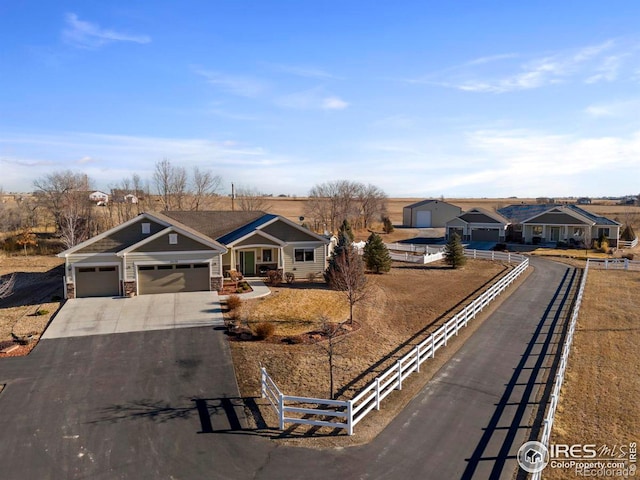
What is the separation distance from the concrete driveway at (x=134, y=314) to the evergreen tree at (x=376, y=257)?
1435 cm

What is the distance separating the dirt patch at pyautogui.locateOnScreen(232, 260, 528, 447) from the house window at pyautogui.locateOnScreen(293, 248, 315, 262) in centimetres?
646

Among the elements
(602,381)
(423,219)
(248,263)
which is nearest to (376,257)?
(248,263)

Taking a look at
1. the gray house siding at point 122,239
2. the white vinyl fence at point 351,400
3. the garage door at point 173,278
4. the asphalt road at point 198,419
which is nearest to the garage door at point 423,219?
the garage door at point 173,278

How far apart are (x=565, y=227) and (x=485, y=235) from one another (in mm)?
9301

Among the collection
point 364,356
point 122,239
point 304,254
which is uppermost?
point 122,239

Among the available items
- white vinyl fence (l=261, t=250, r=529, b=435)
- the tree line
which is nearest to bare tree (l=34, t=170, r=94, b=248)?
the tree line

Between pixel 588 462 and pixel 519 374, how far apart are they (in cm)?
513

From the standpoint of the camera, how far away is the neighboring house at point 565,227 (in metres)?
53.3

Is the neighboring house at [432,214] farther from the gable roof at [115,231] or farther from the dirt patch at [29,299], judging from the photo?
the gable roof at [115,231]

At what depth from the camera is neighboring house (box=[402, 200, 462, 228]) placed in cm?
7950

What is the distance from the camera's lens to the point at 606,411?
44.8 ft

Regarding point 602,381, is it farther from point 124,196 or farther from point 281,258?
point 124,196

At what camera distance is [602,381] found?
1586 cm

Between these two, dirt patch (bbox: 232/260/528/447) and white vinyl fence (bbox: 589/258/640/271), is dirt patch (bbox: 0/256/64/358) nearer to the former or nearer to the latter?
dirt patch (bbox: 232/260/528/447)
